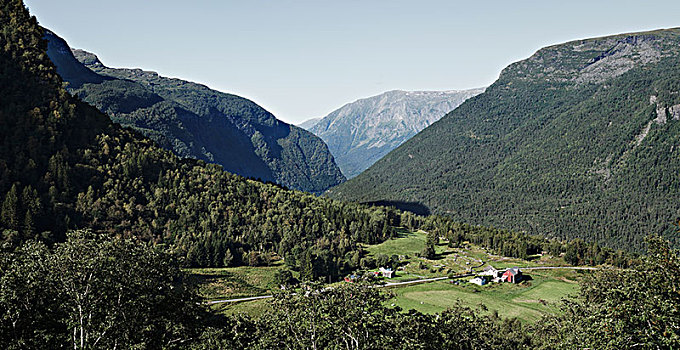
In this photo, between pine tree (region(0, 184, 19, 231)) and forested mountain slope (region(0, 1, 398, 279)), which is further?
forested mountain slope (region(0, 1, 398, 279))

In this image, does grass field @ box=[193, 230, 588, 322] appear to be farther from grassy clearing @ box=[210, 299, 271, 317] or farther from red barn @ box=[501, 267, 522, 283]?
red barn @ box=[501, 267, 522, 283]

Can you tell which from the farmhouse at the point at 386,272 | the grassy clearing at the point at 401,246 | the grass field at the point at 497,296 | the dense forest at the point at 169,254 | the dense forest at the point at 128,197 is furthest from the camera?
the grassy clearing at the point at 401,246

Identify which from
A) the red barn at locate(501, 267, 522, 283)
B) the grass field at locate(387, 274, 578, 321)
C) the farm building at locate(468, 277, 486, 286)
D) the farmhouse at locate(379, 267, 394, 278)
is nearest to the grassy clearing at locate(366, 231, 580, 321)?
the grass field at locate(387, 274, 578, 321)

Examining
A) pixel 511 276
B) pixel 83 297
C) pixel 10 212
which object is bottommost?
pixel 511 276

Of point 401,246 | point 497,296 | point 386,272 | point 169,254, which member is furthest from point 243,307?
point 401,246

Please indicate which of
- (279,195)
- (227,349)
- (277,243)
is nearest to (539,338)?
(227,349)

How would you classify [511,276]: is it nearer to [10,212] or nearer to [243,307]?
[243,307]

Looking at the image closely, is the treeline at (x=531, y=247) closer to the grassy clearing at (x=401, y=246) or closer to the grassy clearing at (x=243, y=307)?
the grassy clearing at (x=401, y=246)

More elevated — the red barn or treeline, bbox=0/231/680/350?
treeline, bbox=0/231/680/350

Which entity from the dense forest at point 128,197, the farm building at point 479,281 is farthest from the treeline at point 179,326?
the farm building at point 479,281

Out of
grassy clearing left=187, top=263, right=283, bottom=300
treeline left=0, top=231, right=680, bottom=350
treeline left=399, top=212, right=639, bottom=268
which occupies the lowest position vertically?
treeline left=399, top=212, right=639, bottom=268
